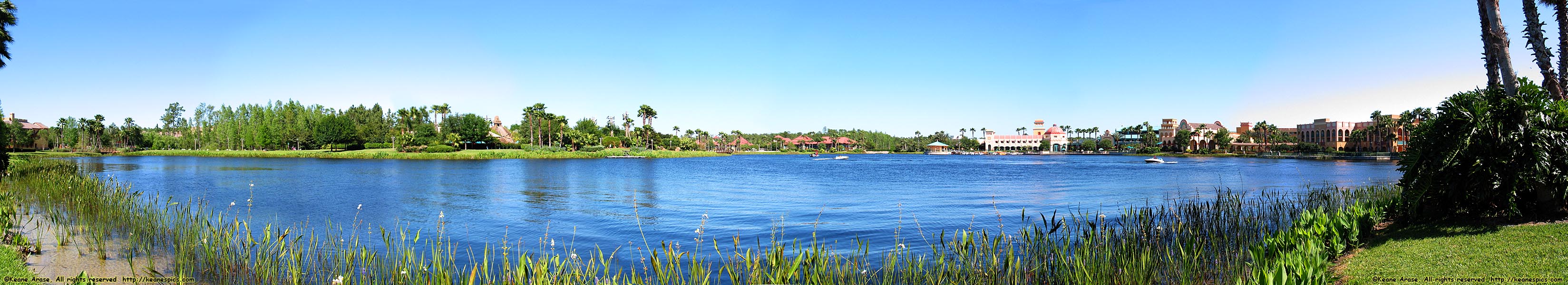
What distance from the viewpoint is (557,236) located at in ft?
43.7

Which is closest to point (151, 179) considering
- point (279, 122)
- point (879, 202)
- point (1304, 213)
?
point (879, 202)

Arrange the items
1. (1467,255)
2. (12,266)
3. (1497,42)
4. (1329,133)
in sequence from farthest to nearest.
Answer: (1329,133) < (1497,42) < (1467,255) < (12,266)

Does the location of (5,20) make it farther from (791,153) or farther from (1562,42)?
(791,153)

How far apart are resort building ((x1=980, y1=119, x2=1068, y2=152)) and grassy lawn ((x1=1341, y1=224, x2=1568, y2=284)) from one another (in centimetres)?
14328

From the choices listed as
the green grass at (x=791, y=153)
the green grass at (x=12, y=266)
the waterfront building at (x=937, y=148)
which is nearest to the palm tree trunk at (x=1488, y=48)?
the green grass at (x=12, y=266)

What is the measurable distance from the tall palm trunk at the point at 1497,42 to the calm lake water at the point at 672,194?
698 centimetres

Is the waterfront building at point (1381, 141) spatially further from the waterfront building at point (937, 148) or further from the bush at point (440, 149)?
the bush at point (440, 149)

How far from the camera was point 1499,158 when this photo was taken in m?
8.93

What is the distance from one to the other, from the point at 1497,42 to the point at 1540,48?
24.8 inches

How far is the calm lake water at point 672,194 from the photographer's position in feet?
48.5

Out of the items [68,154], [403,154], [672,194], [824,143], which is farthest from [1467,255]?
[824,143]

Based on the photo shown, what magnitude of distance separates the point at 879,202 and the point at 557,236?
1064 centimetres

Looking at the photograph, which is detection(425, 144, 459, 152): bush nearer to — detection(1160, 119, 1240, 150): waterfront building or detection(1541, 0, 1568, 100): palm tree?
detection(1541, 0, 1568, 100): palm tree

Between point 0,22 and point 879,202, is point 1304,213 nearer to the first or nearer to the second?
point 879,202
